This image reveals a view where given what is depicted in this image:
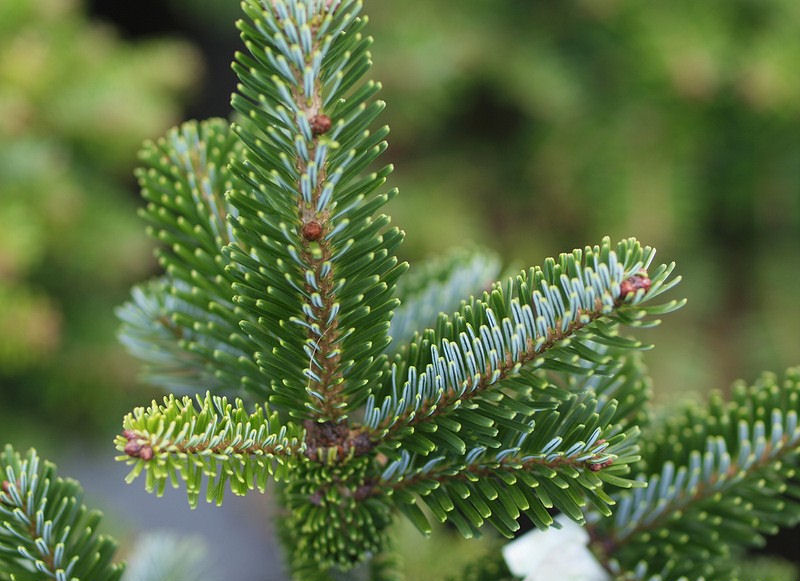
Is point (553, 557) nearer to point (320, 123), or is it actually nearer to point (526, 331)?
point (526, 331)

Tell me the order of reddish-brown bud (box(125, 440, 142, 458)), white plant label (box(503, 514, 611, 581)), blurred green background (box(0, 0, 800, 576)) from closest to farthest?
reddish-brown bud (box(125, 440, 142, 458)), white plant label (box(503, 514, 611, 581)), blurred green background (box(0, 0, 800, 576))

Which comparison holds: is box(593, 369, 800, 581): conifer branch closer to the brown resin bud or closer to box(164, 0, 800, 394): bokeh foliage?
the brown resin bud

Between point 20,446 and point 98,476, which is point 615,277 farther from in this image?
point 98,476

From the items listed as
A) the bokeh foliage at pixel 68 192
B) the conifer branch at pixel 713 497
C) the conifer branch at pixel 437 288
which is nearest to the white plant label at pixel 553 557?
the conifer branch at pixel 713 497

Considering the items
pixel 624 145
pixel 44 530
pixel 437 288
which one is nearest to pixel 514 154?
pixel 624 145

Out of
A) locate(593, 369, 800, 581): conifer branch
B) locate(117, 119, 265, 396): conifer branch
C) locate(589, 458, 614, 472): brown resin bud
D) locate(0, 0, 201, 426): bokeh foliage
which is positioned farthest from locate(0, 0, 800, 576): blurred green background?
locate(589, 458, 614, 472): brown resin bud
